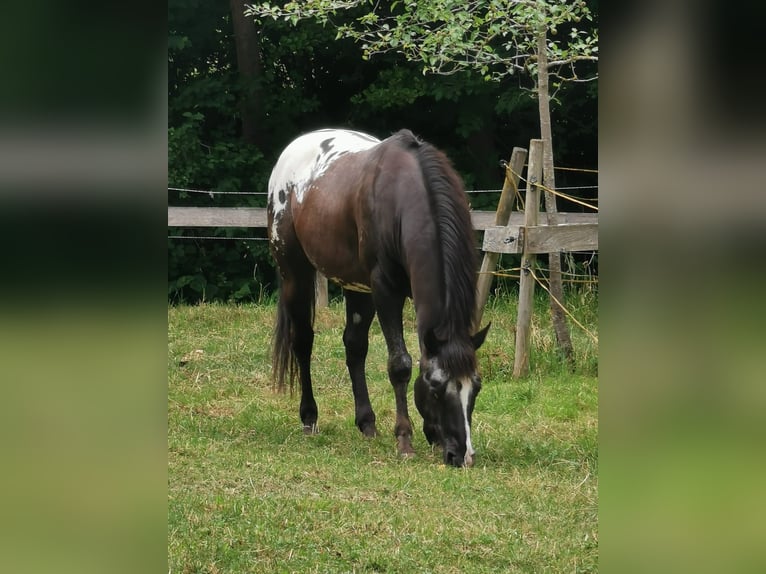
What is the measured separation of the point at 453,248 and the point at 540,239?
2450mm

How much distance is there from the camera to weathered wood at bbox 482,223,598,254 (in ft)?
24.3

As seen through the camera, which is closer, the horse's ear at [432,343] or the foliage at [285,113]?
the horse's ear at [432,343]

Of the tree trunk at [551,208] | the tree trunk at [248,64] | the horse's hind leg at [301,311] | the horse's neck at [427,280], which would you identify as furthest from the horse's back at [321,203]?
the tree trunk at [248,64]

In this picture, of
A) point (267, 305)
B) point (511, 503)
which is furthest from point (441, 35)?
point (511, 503)

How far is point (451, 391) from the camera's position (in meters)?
4.92

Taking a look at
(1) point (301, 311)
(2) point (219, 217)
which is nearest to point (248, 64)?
(2) point (219, 217)

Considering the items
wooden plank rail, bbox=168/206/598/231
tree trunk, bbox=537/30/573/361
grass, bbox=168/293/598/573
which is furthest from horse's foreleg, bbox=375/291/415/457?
wooden plank rail, bbox=168/206/598/231

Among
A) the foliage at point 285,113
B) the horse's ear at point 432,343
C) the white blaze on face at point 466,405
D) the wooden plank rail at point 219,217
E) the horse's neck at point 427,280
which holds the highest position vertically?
the foliage at point 285,113

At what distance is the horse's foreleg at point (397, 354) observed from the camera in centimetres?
552

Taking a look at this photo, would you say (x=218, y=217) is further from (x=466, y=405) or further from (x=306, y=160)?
(x=466, y=405)

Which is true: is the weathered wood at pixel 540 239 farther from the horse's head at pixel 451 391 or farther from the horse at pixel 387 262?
the horse's head at pixel 451 391
